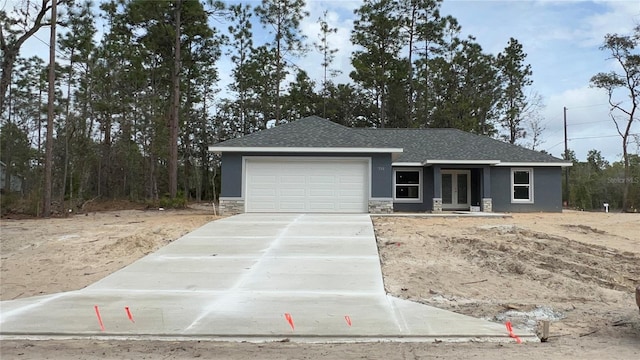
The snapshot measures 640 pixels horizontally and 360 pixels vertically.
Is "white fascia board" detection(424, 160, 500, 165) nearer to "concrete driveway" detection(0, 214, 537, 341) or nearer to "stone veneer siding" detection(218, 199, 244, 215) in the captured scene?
"stone veneer siding" detection(218, 199, 244, 215)

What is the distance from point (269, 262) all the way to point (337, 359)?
4.64m

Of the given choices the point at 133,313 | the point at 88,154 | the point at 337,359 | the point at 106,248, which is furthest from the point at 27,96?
the point at 337,359

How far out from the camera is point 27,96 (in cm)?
3164

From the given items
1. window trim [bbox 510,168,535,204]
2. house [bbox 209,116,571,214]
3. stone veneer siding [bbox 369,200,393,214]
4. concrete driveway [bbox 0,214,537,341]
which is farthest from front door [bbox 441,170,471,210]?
concrete driveway [bbox 0,214,537,341]

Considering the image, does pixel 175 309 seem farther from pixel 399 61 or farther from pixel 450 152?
pixel 399 61

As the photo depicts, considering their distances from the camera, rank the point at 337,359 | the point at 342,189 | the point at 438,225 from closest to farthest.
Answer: the point at 337,359 → the point at 438,225 → the point at 342,189

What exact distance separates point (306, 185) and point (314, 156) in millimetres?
1127

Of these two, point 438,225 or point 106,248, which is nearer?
point 106,248

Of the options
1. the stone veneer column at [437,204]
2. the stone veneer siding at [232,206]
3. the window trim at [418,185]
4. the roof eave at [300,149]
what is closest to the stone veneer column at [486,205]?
the stone veneer column at [437,204]

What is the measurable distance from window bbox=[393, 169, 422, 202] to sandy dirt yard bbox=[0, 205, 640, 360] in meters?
6.80

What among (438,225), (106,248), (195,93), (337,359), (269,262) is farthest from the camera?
(195,93)

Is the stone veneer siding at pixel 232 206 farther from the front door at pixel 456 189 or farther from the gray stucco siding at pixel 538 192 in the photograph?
the gray stucco siding at pixel 538 192

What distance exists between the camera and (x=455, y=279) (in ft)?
25.7

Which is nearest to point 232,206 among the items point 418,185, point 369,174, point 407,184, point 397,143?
point 369,174
